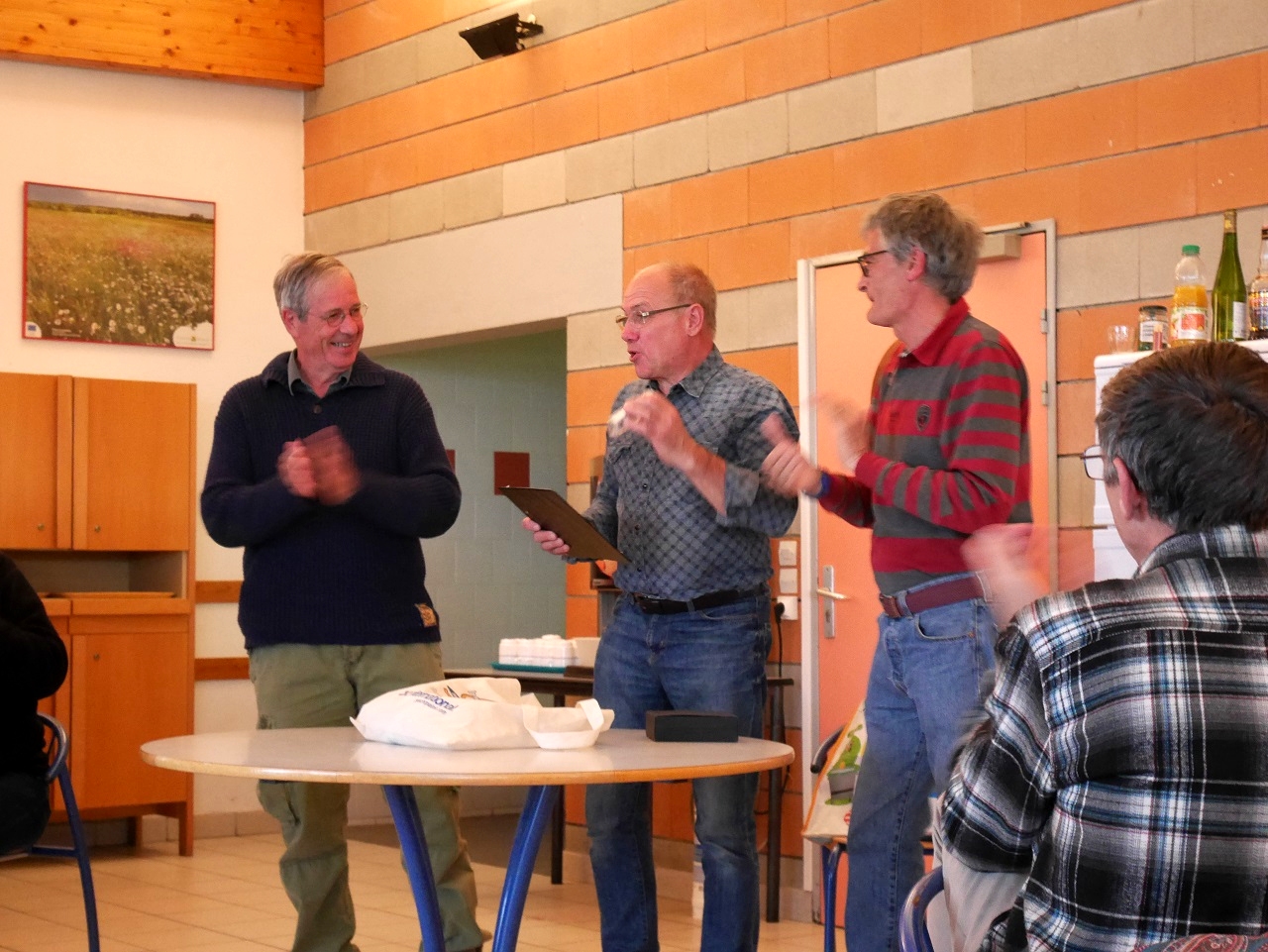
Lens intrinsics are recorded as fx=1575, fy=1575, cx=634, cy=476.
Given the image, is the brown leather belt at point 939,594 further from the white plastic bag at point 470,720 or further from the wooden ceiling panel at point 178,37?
the wooden ceiling panel at point 178,37

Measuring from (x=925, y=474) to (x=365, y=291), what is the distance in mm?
4685

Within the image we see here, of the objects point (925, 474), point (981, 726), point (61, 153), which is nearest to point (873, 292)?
point (925, 474)

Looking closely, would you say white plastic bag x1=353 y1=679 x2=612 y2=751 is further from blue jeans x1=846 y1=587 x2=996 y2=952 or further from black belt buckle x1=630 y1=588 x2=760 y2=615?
black belt buckle x1=630 y1=588 x2=760 y2=615

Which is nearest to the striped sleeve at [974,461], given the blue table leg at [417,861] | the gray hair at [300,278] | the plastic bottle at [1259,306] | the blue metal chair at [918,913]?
the blue metal chair at [918,913]

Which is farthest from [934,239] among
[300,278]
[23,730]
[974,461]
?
[23,730]

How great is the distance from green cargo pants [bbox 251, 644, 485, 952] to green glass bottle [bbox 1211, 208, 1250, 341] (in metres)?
2.11

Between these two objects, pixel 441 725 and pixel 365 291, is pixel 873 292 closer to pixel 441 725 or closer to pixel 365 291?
pixel 441 725

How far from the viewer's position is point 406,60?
6828 millimetres

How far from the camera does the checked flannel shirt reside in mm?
1527

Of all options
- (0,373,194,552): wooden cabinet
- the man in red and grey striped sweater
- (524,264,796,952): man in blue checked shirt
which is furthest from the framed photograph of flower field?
the man in red and grey striped sweater

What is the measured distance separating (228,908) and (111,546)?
1805 mm

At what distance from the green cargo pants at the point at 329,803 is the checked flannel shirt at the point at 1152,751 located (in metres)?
2.07

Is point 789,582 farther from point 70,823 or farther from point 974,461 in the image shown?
point 974,461

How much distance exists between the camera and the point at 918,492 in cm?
272
